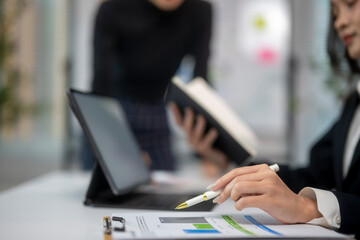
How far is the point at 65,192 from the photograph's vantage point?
110 cm

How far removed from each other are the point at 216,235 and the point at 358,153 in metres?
0.44

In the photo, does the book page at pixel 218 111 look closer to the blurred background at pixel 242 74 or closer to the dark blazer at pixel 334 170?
the dark blazer at pixel 334 170

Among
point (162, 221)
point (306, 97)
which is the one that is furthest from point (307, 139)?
point (162, 221)

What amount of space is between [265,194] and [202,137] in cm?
66

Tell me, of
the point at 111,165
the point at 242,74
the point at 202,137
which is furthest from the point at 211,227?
the point at 242,74

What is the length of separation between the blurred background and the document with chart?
3086 mm

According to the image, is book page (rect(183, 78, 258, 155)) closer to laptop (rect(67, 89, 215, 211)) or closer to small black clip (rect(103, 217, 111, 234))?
laptop (rect(67, 89, 215, 211))

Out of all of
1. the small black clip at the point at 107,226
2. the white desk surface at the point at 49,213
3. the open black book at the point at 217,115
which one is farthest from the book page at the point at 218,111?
the small black clip at the point at 107,226

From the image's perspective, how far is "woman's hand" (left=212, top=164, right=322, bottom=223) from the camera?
25.0 inches

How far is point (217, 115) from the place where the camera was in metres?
1.17

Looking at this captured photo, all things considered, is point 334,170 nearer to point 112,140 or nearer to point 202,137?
point 202,137

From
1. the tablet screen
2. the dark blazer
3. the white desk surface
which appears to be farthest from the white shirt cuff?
→ the tablet screen

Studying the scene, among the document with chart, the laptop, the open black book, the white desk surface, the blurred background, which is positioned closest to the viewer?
the document with chart

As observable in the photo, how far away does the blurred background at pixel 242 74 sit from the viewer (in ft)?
12.6
